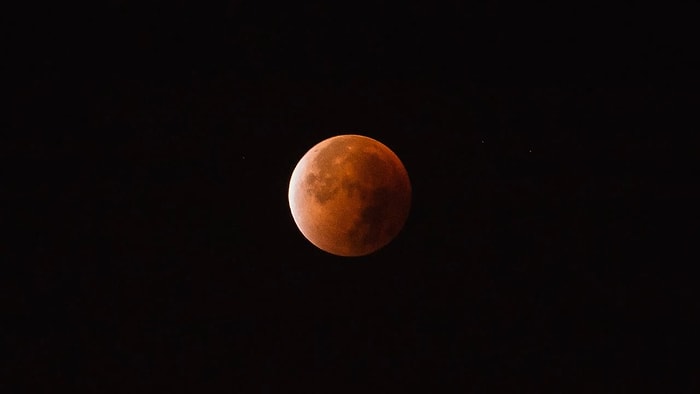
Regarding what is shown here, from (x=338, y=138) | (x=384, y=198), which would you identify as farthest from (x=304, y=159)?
(x=384, y=198)

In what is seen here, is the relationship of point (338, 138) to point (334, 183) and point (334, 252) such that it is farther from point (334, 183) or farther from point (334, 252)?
point (334, 252)

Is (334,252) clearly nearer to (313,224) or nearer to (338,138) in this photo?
(313,224)

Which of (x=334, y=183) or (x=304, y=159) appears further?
(x=304, y=159)

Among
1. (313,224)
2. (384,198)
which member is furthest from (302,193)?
(384,198)

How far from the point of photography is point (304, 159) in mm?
4605

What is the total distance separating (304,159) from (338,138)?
0.79 ft

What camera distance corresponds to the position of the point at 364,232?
4387 mm

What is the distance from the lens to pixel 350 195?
4.29 m

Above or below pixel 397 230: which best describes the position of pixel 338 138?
above

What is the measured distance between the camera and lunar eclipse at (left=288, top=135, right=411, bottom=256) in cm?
430

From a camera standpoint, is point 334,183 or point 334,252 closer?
point 334,183

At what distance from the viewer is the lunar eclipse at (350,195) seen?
14.1 ft

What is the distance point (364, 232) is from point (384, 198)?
0.23 m

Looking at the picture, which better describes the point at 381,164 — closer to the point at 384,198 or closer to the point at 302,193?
the point at 384,198
